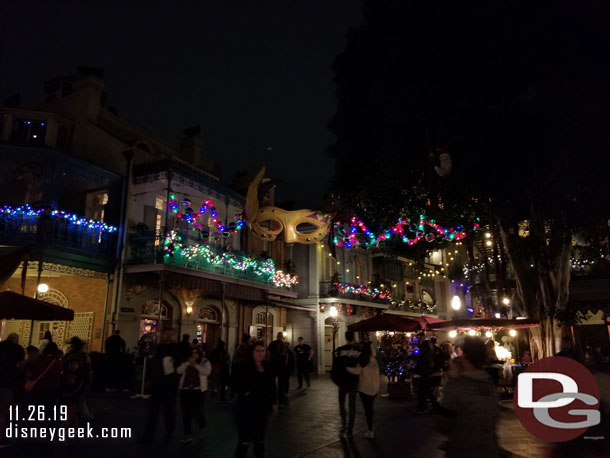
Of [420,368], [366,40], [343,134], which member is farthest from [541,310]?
[366,40]

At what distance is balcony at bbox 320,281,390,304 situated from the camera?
24953 millimetres

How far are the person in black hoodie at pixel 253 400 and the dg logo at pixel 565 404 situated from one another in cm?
517

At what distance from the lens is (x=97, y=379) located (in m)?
13.2

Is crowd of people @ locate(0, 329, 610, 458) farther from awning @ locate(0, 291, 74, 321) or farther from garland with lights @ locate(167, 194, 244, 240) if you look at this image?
garland with lights @ locate(167, 194, 244, 240)

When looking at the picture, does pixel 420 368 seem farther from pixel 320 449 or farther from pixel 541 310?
pixel 320 449

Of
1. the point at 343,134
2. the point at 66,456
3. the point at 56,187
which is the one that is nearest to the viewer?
the point at 66,456

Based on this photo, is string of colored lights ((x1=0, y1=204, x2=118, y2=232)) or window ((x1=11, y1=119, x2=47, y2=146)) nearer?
string of colored lights ((x1=0, y1=204, x2=118, y2=232))

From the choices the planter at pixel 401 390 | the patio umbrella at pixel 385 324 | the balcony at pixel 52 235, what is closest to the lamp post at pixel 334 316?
the patio umbrella at pixel 385 324

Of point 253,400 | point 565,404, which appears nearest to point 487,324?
point 565,404

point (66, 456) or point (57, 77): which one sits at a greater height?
point (57, 77)

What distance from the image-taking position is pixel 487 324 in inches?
498

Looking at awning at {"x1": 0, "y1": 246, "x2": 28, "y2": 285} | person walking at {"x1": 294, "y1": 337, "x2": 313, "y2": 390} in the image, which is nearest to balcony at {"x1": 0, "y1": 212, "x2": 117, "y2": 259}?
awning at {"x1": 0, "y1": 246, "x2": 28, "y2": 285}

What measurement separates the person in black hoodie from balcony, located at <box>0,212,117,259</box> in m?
10.7

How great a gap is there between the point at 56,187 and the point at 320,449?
41.8 feet
